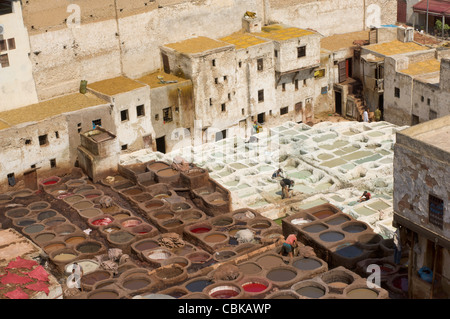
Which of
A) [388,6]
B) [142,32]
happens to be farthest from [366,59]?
[142,32]

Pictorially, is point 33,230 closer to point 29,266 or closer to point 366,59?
point 29,266

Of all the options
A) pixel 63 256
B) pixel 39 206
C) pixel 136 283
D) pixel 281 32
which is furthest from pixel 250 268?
pixel 281 32

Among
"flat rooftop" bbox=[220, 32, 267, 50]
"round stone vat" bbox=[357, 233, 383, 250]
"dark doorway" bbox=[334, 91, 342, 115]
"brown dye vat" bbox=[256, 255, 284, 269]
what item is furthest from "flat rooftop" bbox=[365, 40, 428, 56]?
"brown dye vat" bbox=[256, 255, 284, 269]

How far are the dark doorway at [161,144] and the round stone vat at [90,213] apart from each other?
12.0 metres

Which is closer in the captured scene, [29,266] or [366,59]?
→ [29,266]

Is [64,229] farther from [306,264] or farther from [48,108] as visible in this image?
[306,264]

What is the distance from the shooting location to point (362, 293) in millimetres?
40375

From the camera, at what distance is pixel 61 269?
4488 centimetres

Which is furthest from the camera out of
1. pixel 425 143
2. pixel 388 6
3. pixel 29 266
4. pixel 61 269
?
Answer: pixel 388 6

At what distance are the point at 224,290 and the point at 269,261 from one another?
3.69m

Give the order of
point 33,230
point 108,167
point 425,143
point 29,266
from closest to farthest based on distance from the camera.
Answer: point 425,143, point 29,266, point 33,230, point 108,167

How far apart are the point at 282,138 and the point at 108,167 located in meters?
12.7

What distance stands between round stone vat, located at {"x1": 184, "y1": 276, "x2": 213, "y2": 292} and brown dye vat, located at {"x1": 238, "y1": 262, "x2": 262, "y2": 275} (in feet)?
6.49

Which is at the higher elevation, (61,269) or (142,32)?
(142,32)
